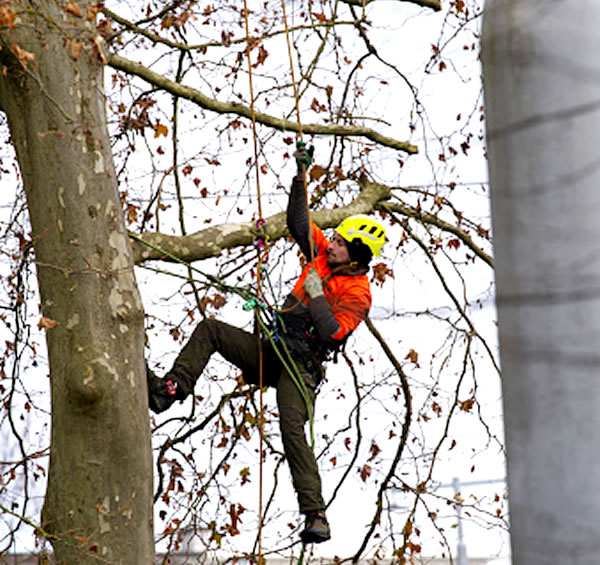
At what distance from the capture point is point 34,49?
390 centimetres

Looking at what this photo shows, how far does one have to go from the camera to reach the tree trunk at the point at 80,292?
12.7 feet

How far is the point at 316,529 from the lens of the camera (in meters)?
4.92

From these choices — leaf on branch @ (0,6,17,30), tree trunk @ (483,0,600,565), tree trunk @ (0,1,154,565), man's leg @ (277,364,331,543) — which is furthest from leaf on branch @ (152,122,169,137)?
tree trunk @ (483,0,600,565)

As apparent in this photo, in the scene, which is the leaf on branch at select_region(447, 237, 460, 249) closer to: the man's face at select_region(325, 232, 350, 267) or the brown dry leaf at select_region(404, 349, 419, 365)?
Answer: the brown dry leaf at select_region(404, 349, 419, 365)

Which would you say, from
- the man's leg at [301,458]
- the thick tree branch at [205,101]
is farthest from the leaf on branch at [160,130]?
the man's leg at [301,458]

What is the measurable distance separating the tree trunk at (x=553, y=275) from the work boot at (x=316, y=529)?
398cm

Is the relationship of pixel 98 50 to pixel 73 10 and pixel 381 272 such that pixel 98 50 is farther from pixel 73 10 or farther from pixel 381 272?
pixel 381 272

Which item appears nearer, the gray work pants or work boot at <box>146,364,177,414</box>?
work boot at <box>146,364,177,414</box>

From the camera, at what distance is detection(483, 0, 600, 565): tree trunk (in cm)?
101

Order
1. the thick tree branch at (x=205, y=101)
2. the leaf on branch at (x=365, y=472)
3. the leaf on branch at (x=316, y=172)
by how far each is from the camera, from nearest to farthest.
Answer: the thick tree branch at (x=205, y=101), the leaf on branch at (x=316, y=172), the leaf on branch at (x=365, y=472)

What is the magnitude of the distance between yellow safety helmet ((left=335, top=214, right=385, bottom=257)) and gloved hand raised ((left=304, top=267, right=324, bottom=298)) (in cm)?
34

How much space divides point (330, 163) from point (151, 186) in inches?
50.0

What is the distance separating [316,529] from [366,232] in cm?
148

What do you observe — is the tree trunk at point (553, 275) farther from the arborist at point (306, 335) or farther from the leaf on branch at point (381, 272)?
the leaf on branch at point (381, 272)
